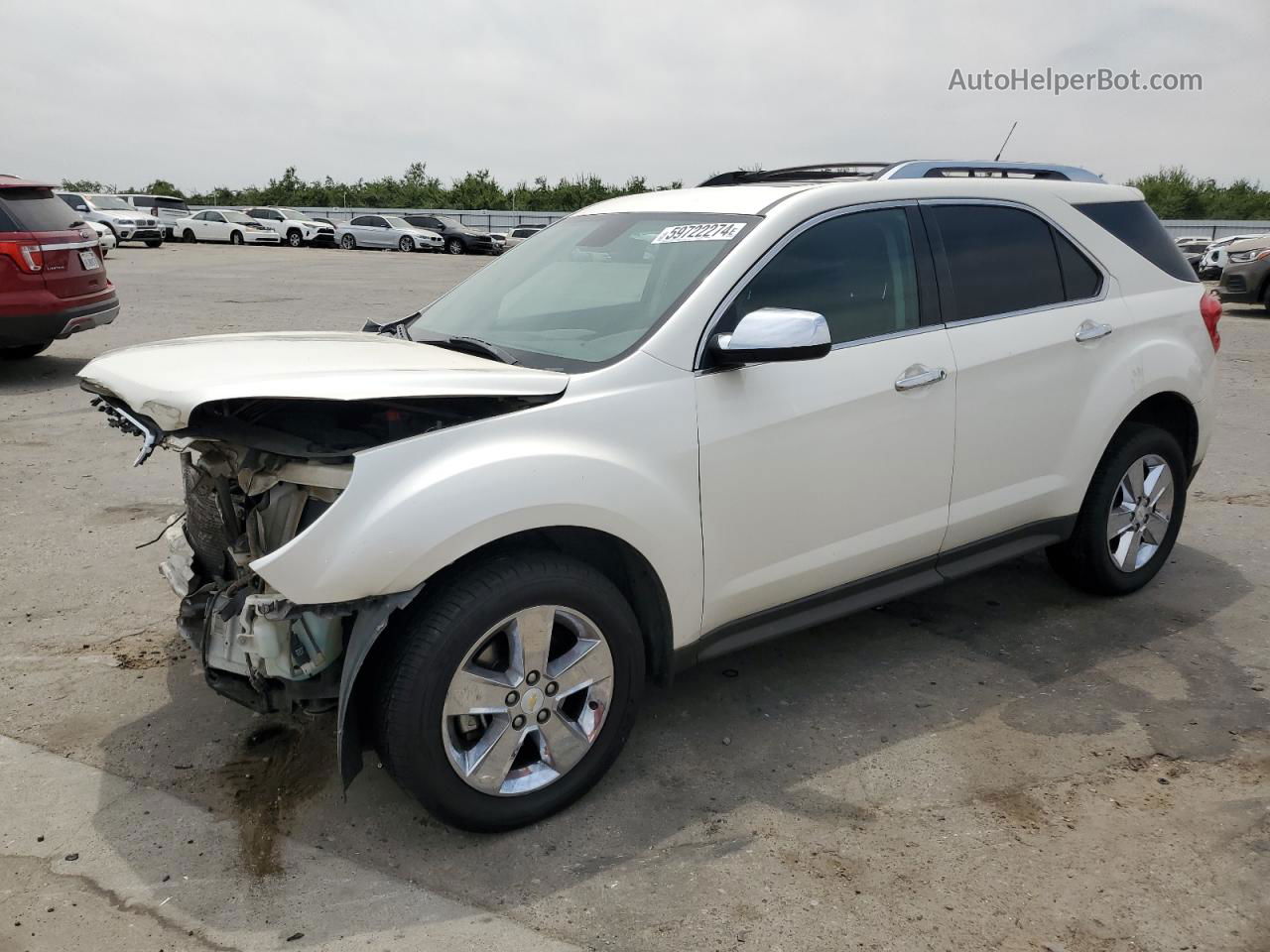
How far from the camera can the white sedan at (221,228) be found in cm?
3978

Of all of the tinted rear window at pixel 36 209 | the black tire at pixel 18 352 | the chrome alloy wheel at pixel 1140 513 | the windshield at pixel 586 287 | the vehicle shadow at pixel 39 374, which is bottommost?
the chrome alloy wheel at pixel 1140 513

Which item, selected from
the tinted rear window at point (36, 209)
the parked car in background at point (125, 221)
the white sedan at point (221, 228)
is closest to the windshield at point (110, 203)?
the parked car in background at point (125, 221)

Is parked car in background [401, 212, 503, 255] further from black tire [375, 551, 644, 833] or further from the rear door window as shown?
black tire [375, 551, 644, 833]

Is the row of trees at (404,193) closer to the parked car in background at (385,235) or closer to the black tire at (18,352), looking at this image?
the parked car in background at (385,235)

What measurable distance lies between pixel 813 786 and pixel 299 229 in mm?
40176

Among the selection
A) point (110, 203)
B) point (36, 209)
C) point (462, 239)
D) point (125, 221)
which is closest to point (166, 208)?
point (110, 203)

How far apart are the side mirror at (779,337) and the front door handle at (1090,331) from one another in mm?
1640

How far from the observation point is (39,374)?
391 inches

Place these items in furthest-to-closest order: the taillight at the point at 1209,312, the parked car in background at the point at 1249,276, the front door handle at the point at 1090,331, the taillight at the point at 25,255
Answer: the parked car in background at the point at 1249,276, the taillight at the point at 25,255, the taillight at the point at 1209,312, the front door handle at the point at 1090,331

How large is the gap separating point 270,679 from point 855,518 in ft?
6.40

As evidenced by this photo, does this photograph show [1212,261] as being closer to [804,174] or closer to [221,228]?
[804,174]

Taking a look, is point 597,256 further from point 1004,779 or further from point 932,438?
point 1004,779

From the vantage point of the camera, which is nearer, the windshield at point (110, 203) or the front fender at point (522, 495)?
the front fender at point (522, 495)

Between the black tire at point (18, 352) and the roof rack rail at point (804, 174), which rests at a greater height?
the roof rack rail at point (804, 174)
